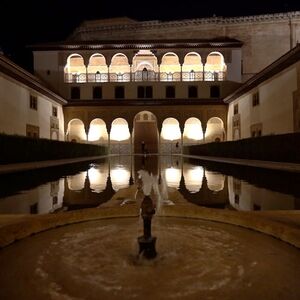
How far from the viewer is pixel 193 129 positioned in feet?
148

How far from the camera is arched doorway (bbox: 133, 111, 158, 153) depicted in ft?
153

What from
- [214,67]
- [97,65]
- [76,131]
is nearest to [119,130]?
[76,131]

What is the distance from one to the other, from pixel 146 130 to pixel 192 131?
5590 millimetres

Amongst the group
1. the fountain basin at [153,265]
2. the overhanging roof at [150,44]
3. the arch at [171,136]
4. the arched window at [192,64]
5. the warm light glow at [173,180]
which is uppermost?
the overhanging roof at [150,44]

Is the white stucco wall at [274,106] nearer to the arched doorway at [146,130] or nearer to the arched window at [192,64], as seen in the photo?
the arched window at [192,64]

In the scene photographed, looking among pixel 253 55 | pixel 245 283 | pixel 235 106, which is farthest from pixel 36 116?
pixel 245 283

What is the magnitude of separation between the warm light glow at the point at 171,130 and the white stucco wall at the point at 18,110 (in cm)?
1503

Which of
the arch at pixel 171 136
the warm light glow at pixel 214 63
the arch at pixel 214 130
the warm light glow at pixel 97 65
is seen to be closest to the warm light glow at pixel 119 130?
the arch at pixel 171 136

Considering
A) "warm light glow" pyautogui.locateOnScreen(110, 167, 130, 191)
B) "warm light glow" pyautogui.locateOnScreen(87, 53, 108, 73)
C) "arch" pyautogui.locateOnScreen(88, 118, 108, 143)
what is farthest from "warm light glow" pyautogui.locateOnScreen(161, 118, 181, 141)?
"warm light glow" pyautogui.locateOnScreen(110, 167, 130, 191)

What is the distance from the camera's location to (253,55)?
47.0m

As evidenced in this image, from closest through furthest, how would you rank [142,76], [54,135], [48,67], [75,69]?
[54,135] → [48,67] → [142,76] → [75,69]

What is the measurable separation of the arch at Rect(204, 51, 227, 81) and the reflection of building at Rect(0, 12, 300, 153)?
0.11 metres

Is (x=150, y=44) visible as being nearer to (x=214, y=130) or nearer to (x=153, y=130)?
(x=153, y=130)

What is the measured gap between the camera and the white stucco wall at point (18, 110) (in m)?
25.2
